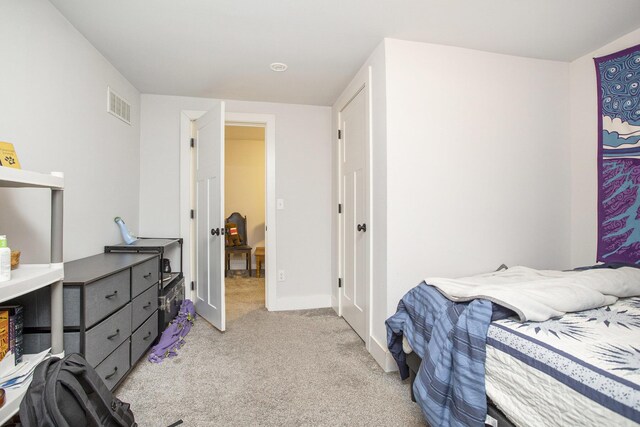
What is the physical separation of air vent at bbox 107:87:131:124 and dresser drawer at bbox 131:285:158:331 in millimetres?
1488

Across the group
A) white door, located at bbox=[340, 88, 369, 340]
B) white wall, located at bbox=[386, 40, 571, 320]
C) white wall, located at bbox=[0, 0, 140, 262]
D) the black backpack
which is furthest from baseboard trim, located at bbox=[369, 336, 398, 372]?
white wall, located at bbox=[0, 0, 140, 262]

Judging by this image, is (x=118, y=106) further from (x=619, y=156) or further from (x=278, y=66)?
(x=619, y=156)

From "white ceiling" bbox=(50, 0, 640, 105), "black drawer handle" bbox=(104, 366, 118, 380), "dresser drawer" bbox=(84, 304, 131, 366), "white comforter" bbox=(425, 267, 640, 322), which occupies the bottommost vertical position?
"black drawer handle" bbox=(104, 366, 118, 380)

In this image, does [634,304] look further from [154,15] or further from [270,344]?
[154,15]

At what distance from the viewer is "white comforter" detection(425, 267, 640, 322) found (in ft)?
4.00

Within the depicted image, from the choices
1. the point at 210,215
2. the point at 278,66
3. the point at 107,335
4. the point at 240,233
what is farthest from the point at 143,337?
the point at 240,233

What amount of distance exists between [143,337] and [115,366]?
15.0 inches

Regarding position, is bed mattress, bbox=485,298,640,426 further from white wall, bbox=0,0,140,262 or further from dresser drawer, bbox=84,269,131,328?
white wall, bbox=0,0,140,262

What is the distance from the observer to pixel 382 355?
206 centimetres

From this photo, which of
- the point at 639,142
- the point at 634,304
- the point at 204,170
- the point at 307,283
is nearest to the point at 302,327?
the point at 307,283

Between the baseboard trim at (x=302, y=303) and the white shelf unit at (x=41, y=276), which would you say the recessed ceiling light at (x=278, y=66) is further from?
the baseboard trim at (x=302, y=303)

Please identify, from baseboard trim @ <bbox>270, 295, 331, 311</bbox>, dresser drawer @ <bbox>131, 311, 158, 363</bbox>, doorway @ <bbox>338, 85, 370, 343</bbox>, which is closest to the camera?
dresser drawer @ <bbox>131, 311, 158, 363</bbox>

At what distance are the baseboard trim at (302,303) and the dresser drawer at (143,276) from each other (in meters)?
1.36

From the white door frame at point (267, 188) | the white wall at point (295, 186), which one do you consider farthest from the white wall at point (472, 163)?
the white door frame at point (267, 188)
